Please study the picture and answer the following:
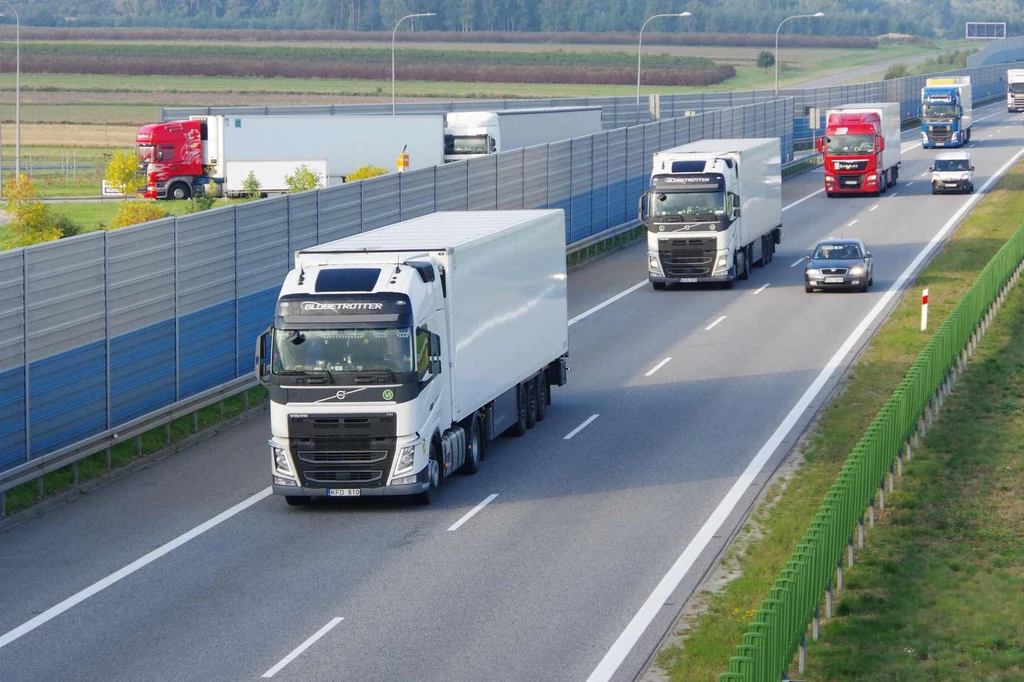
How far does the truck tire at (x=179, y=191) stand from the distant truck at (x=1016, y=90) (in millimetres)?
72223

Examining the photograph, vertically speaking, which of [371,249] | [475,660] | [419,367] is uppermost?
[371,249]

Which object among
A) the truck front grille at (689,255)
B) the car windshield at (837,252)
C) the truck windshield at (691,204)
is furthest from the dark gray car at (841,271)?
the truck windshield at (691,204)

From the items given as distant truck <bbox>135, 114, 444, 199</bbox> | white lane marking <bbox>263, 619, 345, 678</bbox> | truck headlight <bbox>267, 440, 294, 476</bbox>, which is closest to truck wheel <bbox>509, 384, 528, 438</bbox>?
truck headlight <bbox>267, 440, 294, 476</bbox>

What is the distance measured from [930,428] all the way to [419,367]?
9.61 meters

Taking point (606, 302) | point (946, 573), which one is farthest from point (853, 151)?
point (946, 573)

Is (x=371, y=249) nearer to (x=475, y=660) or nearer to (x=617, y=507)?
(x=617, y=507)

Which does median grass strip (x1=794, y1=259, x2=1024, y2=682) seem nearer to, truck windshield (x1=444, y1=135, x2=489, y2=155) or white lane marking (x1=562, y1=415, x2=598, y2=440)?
white lane marking (x1=562, y1=415, x2=598, y2=440)

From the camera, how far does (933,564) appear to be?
18.2 metres

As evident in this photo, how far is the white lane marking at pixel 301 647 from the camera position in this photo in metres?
14.8

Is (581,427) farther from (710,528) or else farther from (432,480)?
(710,528)

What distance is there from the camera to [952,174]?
2522 inches

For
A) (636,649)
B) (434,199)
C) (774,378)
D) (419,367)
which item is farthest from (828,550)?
(434,199)

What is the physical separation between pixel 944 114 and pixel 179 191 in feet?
144

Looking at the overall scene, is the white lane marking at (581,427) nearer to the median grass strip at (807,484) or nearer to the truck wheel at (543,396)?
the truck wheel at (543,396)
